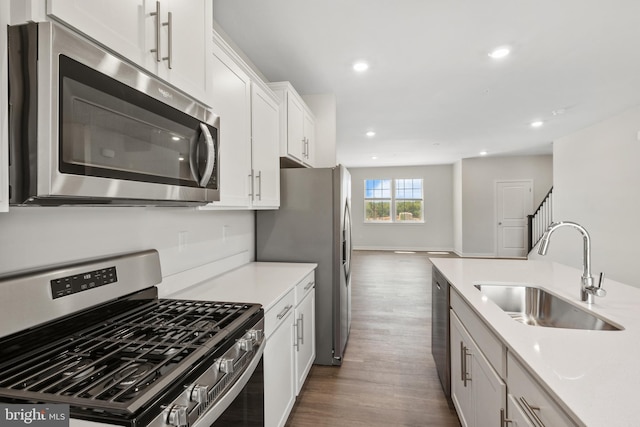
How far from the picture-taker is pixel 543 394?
35.4 inches

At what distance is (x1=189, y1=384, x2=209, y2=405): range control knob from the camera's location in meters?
0.86

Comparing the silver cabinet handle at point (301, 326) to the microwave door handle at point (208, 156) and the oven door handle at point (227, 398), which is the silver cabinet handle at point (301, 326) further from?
the microwave door handle at point (208, 156)

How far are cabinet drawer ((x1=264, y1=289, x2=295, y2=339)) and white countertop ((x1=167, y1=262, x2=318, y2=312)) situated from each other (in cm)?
4

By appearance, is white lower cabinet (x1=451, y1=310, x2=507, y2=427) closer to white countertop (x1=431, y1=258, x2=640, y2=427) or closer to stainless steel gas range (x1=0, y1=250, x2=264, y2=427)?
white countertop (x1=431, y1=258, x2=640, y2=427)

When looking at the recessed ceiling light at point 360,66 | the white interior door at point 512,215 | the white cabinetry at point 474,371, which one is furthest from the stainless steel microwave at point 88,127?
the white interior door at point 512,215

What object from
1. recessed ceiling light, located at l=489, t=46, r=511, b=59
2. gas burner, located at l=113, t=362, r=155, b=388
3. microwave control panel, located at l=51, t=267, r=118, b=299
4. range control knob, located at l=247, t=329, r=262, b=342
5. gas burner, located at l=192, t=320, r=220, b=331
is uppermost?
recessed ceiling light, located at l=489, t=46, r=511, b=59

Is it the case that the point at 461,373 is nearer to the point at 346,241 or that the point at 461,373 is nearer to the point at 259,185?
the point at 346,241

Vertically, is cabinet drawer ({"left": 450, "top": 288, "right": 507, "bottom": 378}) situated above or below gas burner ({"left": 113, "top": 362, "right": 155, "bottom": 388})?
below

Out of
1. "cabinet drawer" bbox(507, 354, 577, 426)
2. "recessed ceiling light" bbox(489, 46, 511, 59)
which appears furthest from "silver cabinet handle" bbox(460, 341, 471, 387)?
"recessed ceiling light" bbox(489, 46, 511, 59)

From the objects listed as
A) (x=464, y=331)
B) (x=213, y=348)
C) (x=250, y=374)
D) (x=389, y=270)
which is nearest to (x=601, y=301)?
(x=464, y=331)

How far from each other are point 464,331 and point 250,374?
3.78ft

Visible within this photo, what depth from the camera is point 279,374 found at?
177 centimetres

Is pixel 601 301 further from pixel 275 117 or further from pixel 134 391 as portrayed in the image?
pixel 275 117

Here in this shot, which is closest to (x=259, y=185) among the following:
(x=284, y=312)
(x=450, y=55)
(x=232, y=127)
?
(x=232, y=127)
